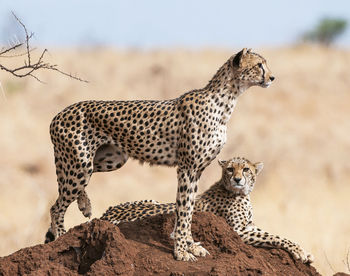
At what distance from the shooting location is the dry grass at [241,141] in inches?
532

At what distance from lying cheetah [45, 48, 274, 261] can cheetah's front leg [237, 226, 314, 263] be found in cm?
77

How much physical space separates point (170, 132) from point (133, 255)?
1.03 m

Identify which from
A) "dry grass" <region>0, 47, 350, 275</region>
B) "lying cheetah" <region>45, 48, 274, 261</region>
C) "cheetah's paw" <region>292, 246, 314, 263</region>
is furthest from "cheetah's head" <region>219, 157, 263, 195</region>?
"dry grass" <region>0, 47, 350, 275</region>

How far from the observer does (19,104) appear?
21.0 metres

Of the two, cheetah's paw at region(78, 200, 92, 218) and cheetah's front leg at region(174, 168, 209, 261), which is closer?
cheetah's front leg at region(174, 168, 209, 261)

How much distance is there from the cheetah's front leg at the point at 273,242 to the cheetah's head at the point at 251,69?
1269mm

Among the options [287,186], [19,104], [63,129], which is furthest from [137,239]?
[19,104]

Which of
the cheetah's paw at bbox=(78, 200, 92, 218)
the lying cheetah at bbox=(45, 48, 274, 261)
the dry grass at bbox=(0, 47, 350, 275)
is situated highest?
the dry grass at bbox=(0, 47, 350, 275)

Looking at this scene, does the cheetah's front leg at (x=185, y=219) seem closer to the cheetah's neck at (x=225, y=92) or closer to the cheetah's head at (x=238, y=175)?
the cheetah's neck at (x=225, y=92)

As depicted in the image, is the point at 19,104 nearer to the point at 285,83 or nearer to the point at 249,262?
the point at 285,83

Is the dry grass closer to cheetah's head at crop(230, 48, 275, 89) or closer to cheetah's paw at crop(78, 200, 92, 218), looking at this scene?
cheetah's paw at crop(78, 200, 92, 218)

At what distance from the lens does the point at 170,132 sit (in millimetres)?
5500

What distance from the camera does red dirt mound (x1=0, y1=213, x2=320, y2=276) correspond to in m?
4.89

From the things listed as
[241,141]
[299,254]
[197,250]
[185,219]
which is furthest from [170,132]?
[241,141]
